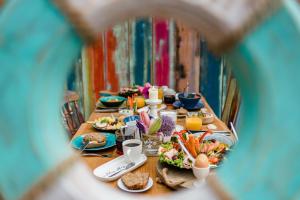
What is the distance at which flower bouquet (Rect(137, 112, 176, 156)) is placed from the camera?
5.24 ft

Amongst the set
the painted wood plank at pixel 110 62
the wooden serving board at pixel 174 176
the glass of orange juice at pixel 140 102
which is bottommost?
the wooden serving board at pixel 174 176

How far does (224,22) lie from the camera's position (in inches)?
25.8

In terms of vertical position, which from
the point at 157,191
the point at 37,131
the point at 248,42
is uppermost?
the point at 248,42

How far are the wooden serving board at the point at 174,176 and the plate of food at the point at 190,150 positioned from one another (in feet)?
0.08

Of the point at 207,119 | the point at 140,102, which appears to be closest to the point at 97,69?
the point at 140,102

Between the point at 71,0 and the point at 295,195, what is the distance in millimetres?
511

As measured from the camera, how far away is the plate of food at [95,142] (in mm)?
1643

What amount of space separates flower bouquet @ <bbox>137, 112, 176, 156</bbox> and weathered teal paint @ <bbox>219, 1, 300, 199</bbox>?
91cm

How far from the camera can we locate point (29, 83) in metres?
0.65

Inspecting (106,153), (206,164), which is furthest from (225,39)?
(106,153)

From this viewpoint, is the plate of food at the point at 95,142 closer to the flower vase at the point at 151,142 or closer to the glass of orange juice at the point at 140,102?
the flower vase at the point at 151,142

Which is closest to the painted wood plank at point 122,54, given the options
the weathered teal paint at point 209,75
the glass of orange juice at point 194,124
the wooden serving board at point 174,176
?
the weathered teal paint at point 209,75

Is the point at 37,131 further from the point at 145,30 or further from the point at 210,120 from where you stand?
the point at 145,30

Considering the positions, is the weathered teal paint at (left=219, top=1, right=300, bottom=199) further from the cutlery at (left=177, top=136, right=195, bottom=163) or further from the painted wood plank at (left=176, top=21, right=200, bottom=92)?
the painted wood plank at (left=176, top=21, right=200, bottom=92)
